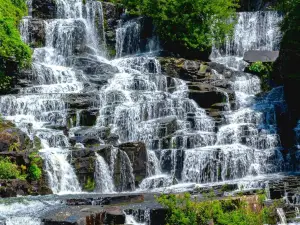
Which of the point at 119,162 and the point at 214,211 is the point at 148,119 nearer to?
the point at 119,162

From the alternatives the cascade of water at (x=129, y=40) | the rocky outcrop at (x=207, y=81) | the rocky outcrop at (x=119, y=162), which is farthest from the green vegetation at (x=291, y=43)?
the cascade of water at (x=129, y=40)

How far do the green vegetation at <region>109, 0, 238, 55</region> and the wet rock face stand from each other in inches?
278

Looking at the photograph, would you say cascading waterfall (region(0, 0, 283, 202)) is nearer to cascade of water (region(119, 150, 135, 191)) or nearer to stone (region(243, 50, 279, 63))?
cascade of water (region(119, 150, 135, 191))

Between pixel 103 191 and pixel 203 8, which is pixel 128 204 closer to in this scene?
pixel 103 191

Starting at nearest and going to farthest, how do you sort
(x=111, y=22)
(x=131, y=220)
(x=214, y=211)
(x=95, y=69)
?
1. (x=214, y=211)
2. (x=131, y=220)
3. (x=95, y=69)
4. (x=111, y=22)

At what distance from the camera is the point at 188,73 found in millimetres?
30438

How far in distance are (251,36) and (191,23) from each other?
468 centimetres

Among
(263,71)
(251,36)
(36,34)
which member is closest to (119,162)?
(263,71)

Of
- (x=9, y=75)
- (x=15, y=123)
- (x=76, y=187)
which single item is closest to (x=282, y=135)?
(x=76, y=187)

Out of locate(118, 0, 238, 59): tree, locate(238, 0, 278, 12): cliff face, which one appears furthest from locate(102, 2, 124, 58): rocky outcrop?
locate(238, 0, 278, 12): cliff face

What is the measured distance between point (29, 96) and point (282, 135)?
12150mm

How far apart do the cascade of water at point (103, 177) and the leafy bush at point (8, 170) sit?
9.98 ft

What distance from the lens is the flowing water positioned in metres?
22.0

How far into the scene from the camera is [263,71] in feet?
102
